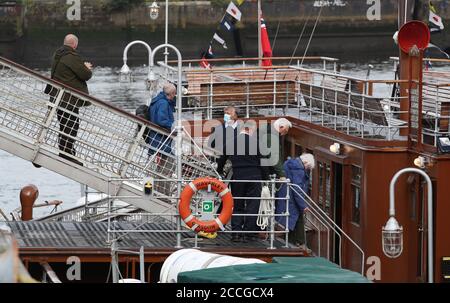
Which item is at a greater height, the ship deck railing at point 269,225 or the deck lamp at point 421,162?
the deck lamp at point 421,162

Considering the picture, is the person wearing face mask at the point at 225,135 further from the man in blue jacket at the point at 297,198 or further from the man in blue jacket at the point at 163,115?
the man in blue jacket at the point at 163,115

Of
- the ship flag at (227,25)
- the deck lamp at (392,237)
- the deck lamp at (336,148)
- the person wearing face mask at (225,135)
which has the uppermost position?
the ship flag at (227,25)

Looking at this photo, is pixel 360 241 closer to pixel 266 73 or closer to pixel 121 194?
pixel 121 194

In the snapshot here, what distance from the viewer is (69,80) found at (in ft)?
73.6

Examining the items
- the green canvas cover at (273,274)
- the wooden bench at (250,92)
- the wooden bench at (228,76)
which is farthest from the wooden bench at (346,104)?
the green canvas cover at (273,274)

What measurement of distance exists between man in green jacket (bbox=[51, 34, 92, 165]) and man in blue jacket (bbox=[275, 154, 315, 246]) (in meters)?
3.53

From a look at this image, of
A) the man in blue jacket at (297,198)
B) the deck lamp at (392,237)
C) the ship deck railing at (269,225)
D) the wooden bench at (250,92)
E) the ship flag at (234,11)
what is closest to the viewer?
the deck lamp at (392,237)

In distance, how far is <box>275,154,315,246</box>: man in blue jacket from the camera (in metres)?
19.7

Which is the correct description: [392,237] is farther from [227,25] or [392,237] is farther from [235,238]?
[227,25]

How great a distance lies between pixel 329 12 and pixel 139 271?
7173cm

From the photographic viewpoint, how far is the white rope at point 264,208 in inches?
763
